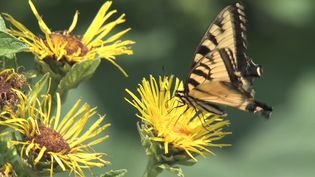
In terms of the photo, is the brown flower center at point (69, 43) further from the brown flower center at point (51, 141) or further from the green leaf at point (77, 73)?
the brown flower center at point (51, 141)

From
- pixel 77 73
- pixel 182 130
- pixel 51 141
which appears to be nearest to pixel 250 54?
pixel 182 130

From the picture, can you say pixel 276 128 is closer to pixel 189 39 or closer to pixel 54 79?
pixel 189 39

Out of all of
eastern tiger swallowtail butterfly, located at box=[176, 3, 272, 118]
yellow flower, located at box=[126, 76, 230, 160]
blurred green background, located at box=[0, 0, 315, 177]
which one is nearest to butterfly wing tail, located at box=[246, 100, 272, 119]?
eastern tiger swallowtail butterfly, located at box=[176, 3, 272, 118]

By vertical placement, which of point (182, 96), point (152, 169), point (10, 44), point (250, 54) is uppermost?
point (10, 44)

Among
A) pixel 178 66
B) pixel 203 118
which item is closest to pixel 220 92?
pixel 203 118

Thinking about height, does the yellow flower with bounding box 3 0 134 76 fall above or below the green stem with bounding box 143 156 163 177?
above

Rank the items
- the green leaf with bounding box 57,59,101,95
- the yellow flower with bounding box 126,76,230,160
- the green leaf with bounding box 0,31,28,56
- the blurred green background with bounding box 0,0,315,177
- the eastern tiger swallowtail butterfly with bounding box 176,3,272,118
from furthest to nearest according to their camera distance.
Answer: the blurred green background with bounding box 0,0,315,177 < the eastern tiger swallowtail butterfly with bounding box 176,3,272,118 < the yellow flower with bounding box 126,76,230,160 < the green leaf with bounding box 57,59,101,95 < the green leaf with bounding box 0,31,28,56

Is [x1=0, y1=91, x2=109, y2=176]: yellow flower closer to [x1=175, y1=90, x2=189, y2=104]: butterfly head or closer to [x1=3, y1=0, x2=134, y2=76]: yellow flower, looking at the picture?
[x1=3, y1=0, x2=134, y2=76]: yellow flower

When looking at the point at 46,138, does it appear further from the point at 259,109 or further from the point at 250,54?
the point at 250,54
